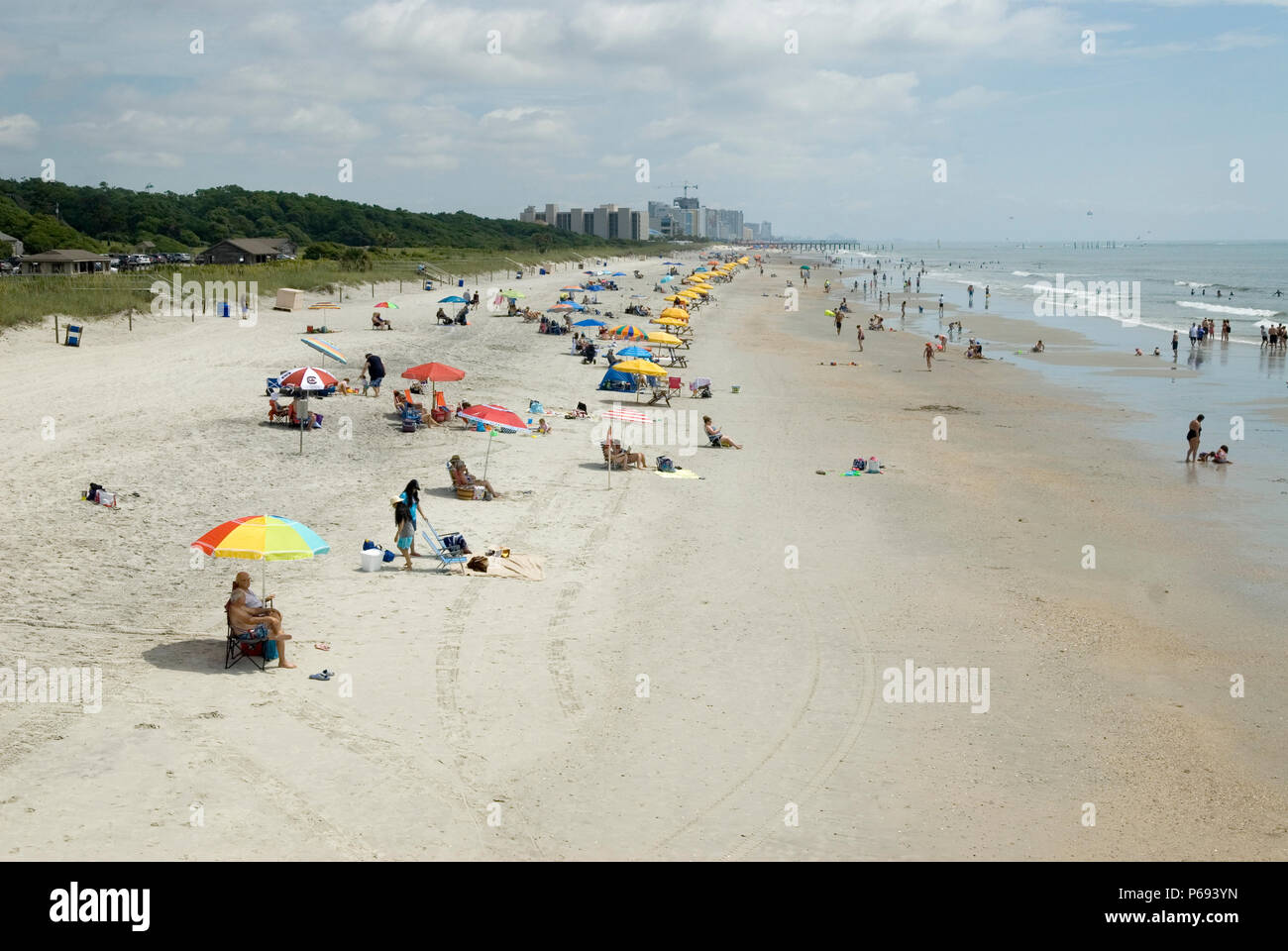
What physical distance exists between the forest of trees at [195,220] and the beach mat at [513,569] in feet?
236

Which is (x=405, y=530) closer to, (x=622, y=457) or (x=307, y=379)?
(x=622, y=457)

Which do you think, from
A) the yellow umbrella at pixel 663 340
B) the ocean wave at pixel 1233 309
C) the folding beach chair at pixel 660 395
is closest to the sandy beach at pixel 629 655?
the folding beach chair at pixel 660 395

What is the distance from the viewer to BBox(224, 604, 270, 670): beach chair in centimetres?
980

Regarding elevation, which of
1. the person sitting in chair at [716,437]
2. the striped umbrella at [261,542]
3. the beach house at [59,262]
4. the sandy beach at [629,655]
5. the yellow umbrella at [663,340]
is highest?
the beach house at [59,262]

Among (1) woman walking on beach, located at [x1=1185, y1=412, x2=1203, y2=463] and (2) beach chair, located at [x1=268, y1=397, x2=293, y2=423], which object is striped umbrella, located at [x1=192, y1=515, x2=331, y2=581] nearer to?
(2) beach chair, located at [x1=268, y1=397, x2=293, y2=423]

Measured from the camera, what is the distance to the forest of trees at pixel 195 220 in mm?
78562

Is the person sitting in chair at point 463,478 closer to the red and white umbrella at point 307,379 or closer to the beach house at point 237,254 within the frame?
the red and white umbrella at point 307,379

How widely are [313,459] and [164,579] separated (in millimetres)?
6424

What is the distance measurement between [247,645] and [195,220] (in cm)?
10343

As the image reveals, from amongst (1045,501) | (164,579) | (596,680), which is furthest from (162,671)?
(1045,501)

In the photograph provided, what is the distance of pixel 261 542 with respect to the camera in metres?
10.1

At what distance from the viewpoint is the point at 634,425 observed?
24.4 metres

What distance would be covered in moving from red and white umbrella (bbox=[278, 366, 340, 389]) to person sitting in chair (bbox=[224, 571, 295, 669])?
10659 mm

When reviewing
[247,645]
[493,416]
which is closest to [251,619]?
[247,645]
